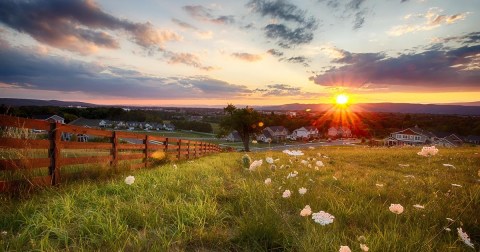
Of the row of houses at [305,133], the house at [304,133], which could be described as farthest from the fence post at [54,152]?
the house at [304,133]

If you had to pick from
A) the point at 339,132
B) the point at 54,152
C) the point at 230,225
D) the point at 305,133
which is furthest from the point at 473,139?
the point at 54,152

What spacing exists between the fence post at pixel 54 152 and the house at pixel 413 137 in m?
113

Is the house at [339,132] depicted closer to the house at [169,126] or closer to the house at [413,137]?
the house at [413,137]

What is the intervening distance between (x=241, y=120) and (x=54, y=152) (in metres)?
58.9

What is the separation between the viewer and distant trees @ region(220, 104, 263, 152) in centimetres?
6425

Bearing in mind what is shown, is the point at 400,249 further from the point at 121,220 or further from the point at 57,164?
the point at 57,164

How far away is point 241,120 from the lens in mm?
64438

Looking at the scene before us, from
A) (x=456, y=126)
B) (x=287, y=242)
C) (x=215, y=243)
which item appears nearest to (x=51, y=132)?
(x=215, y=243)

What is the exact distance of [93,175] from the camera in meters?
6.67

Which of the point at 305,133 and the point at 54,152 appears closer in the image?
the point at 54,152

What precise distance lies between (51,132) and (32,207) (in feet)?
8.42

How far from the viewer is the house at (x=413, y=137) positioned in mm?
105562

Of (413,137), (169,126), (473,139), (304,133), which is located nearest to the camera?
(413,137)

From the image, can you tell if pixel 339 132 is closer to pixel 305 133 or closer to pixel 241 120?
pixel 305 133
